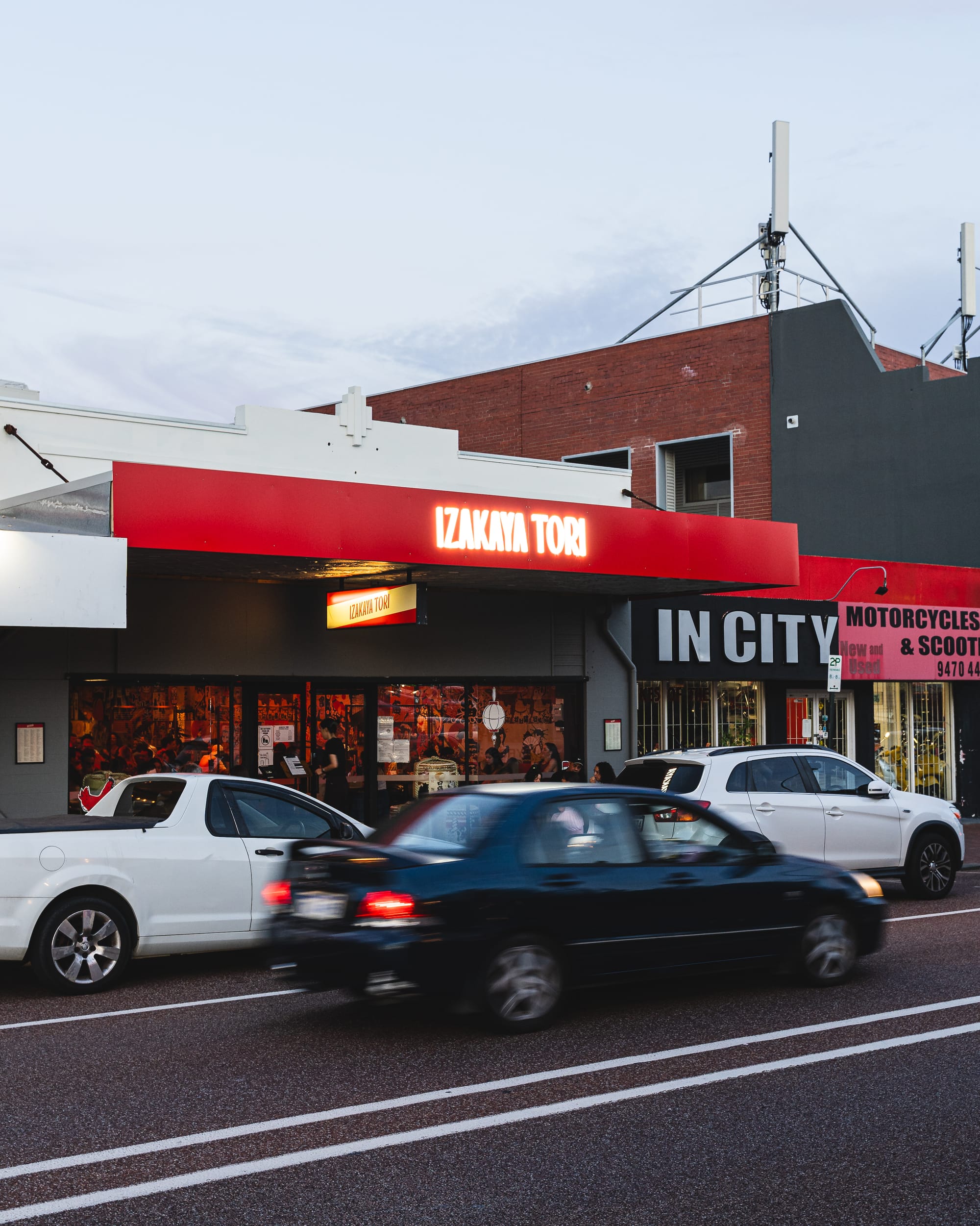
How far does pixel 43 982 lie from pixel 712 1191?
5.70 metres

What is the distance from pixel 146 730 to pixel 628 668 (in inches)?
298

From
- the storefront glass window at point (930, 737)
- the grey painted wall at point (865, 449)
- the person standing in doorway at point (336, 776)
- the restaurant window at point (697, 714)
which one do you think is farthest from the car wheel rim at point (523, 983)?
the grey painted wall at point (865, 449)

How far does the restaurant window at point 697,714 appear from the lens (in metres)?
21.1

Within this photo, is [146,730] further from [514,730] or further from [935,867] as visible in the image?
[935,867]

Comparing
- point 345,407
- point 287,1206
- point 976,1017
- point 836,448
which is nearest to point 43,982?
point 287,1206

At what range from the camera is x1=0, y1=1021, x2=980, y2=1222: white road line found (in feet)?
16.3

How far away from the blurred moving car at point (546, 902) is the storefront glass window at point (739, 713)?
511 inches

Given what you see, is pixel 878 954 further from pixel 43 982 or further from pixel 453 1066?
pixel 43 982

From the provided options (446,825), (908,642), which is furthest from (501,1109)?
(908,642)

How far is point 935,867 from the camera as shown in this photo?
1399 cm

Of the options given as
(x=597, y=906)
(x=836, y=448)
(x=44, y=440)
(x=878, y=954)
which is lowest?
(x=878, y=954)

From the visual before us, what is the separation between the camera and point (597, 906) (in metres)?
7.89

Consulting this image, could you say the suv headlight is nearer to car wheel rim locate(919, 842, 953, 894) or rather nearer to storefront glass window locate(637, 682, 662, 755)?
car wheel rim locate(919, 842, 953, 894)

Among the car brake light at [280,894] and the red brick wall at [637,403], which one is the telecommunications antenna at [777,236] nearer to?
the red brick wall at [637,403]
